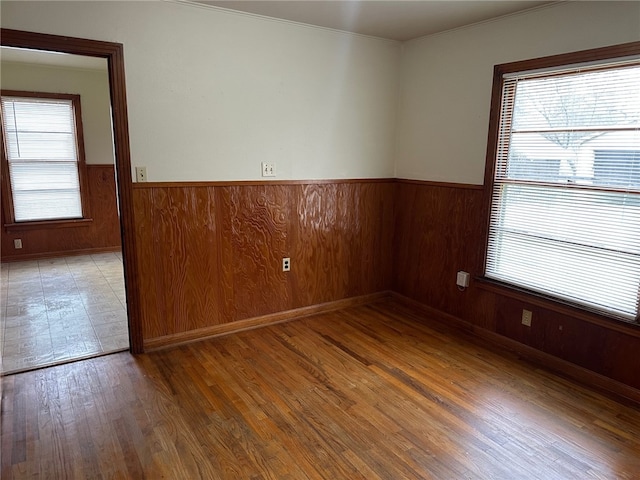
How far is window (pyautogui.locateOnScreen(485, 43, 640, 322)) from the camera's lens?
2.44 meters

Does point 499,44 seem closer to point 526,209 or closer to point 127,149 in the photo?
point 526,209

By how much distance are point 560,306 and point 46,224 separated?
596 cm

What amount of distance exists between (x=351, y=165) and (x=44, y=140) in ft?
14.1

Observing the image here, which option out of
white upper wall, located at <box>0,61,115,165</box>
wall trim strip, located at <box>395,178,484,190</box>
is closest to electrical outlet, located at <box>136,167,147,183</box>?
wall trim strip, located at <box>395,178,484,190</box>

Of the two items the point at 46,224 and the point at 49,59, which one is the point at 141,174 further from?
the point at 46,224

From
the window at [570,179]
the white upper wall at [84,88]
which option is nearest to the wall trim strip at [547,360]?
the window at [570,179]

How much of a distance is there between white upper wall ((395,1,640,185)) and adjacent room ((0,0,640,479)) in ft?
0.06

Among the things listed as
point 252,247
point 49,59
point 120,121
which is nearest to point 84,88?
point 49,59

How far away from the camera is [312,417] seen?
2312 mm

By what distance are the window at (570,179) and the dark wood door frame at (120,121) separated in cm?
260

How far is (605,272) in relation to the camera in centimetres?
259

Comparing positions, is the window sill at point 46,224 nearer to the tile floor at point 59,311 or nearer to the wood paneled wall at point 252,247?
the tile floor at point 59,311

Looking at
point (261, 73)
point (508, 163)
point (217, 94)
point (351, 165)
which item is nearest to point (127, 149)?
point (217, 94)

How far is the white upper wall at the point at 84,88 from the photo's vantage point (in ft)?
17.1
